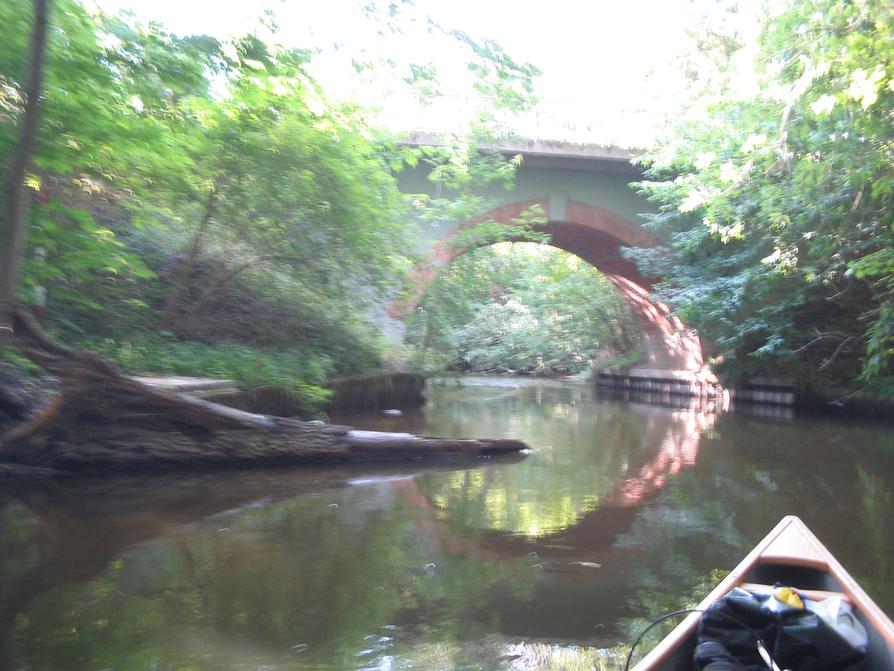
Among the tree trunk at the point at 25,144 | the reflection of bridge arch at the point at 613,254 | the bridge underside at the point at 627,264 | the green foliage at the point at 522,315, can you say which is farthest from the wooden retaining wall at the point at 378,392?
the tree trunk at the point at 25,144

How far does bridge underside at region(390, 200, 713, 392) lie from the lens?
588 inches

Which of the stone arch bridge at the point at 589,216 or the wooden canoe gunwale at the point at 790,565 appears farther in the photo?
the stone arch bridge at the point at 589,216

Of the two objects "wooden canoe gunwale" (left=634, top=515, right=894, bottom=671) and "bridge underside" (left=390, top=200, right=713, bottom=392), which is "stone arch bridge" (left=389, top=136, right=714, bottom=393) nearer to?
"bridge underside" (left=390, top=200, right=713, bottom=392)

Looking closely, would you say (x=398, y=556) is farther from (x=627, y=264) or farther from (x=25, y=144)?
(x=627, y=264)

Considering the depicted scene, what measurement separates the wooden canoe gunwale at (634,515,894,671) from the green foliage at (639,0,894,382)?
4380 mm

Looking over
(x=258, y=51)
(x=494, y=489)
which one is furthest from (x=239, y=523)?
(x=258, y=51)

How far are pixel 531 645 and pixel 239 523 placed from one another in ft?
7.52

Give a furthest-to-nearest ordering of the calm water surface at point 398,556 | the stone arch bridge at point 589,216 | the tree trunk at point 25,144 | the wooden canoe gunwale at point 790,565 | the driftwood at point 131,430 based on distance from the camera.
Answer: the stone arch bridge at point 589,216, the driftwood at point 131,430, the tree trunk at point 25,144, the calm water surface at point 398,556, the wooden canoe gunwale at point 790,565

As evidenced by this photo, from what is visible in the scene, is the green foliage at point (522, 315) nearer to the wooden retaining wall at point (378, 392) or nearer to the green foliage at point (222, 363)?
the wooden retaining wall at point (378, 392)

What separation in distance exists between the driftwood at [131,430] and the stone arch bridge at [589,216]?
5.99 m

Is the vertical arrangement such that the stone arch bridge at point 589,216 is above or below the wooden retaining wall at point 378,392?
above

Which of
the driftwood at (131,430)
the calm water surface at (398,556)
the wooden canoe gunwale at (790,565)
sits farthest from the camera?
the driftwood at (131,430)

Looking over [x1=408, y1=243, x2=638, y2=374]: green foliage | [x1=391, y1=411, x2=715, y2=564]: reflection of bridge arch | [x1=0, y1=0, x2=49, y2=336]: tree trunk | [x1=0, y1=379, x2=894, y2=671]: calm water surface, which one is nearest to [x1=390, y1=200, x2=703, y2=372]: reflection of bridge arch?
[x1=408, y1=243, x2=638, y2=374]: green foliage

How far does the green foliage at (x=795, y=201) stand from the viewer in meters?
6.88
